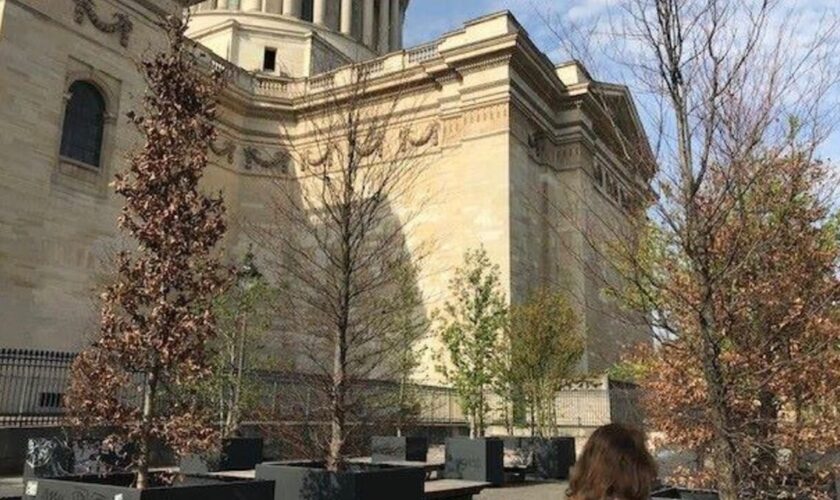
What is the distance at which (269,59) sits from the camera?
125 ft

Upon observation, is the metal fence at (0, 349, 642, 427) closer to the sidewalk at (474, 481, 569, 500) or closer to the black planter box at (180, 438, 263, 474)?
the black planter box at (180, 438, 263, 474)

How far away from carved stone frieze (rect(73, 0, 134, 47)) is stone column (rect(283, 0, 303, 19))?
18.5 metres

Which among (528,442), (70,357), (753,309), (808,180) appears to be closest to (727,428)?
(753,309)

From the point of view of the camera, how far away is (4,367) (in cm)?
1534

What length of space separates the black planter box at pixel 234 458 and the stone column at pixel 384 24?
118 feet

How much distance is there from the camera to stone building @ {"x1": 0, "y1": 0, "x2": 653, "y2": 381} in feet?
65.0

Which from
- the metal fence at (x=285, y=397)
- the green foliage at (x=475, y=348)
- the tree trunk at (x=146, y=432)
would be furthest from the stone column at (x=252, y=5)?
the tree trunk at (x=146, y=432)

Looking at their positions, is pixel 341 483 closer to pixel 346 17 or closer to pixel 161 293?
A: pixel 161 293

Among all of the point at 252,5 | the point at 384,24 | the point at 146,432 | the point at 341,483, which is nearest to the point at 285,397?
the point at 341,483

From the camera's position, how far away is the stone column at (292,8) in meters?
40.9

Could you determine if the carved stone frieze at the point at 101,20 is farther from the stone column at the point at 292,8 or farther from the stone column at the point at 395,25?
the stone column at the point at 395,25

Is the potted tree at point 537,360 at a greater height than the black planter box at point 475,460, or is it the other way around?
the potted tree at point 537,360

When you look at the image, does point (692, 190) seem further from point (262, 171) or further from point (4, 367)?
point (262, 171)

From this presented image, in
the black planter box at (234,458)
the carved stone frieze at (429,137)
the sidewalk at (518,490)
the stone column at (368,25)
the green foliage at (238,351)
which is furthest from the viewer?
the stone column at (368,25)
